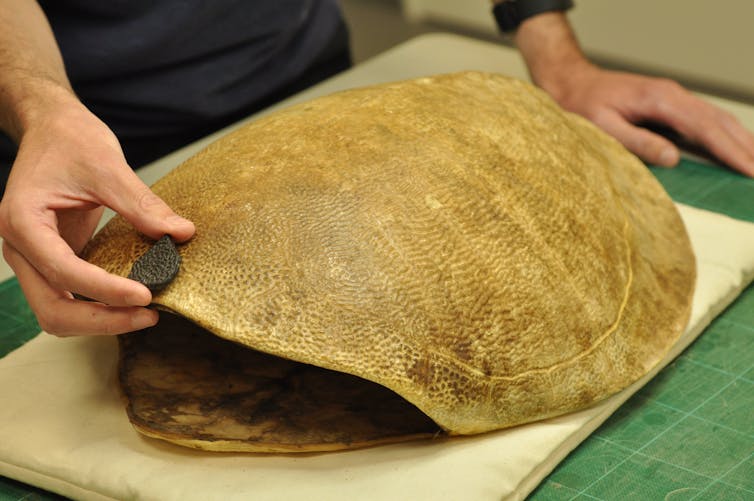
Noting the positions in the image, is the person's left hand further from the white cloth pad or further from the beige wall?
the beige wall

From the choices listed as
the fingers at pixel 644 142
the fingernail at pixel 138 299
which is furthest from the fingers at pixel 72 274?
the fingers at pixel 644 142

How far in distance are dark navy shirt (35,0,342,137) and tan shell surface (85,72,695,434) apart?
604 mm

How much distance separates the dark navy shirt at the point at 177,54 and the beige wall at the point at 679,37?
1.60 m

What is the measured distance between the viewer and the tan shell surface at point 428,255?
1103 millimetres

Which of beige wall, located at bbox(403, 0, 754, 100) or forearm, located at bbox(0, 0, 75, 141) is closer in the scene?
forearm, located at bbox(0, 0, 75, 141)

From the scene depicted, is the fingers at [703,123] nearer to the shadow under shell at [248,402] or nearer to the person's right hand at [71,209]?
the shadow under shell at [248,402]

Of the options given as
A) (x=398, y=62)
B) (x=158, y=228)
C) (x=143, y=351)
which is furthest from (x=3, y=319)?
(x=398, y=62)

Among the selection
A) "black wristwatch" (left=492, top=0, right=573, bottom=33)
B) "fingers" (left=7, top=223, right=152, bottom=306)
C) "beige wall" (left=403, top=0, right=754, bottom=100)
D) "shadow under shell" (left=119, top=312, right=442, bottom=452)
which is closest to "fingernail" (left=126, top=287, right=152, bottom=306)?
"fingers" (left=7, top=223, right=152, bottom=306)

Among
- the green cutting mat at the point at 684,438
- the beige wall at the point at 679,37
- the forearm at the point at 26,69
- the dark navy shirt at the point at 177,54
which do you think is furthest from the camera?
the beige wall at the point at 679,37

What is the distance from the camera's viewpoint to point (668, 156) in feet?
6.19

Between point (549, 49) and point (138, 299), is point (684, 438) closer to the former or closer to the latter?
point (138, 299)

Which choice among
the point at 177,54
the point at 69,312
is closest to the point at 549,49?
the point at 177,54

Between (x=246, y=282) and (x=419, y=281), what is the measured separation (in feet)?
0.61

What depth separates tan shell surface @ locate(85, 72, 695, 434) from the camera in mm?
1103
